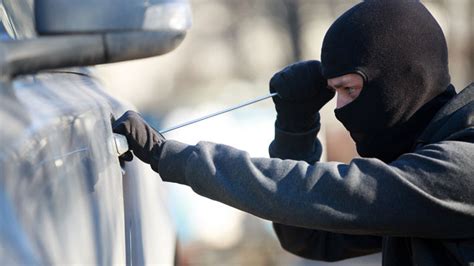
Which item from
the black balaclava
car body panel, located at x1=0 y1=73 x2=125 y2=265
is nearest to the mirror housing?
car body panel, located at x1=0 y1=73 x2=125 y2=265

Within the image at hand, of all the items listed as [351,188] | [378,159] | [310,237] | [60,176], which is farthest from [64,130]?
[310,237]

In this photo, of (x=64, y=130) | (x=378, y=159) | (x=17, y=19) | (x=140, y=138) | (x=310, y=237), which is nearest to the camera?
(x=64, y=130)

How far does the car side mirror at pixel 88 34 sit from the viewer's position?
1.56m

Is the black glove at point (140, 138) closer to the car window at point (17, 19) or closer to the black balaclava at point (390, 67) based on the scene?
the car window at point (17, 19)

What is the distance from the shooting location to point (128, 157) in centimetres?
223

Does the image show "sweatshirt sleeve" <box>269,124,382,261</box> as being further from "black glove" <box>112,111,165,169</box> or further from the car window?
the car window

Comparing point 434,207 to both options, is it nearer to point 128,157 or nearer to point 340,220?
point 340,220

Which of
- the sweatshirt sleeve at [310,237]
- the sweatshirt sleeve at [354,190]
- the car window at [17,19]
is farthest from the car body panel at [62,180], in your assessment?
the sweatshirt sleeve at [310,237]

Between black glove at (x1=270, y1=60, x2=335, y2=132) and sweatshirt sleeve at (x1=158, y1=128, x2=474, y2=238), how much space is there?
561 mm

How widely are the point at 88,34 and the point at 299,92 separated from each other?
45.2 inches

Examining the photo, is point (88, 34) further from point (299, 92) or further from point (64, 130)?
point (299, 92)

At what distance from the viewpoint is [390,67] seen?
7.83 ft

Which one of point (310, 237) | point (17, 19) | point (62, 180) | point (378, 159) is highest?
point (17, 19)

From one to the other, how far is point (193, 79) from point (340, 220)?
883 centimetres
